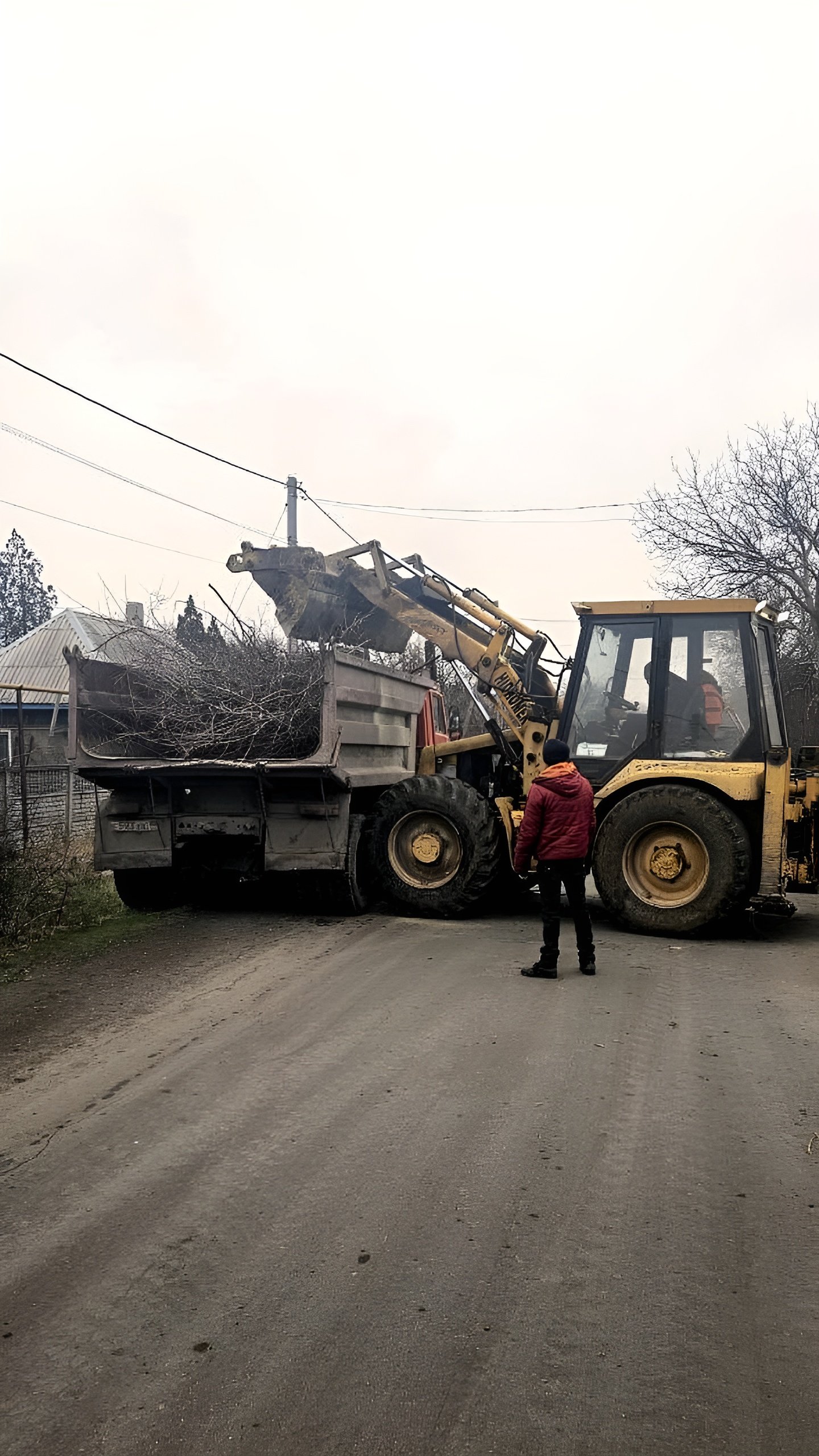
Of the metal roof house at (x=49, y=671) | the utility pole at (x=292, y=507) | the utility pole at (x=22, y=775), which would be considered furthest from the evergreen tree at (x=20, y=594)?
the utility pole at (x=22, y=775)

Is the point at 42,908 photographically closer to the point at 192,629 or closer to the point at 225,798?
the point at 225,798

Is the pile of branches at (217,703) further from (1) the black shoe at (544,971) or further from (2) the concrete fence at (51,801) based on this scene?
(1) the black shoe at (544,971)

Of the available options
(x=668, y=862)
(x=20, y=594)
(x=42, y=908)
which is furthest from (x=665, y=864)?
(x=20, y=594)

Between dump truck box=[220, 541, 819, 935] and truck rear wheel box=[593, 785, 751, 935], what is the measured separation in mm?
11

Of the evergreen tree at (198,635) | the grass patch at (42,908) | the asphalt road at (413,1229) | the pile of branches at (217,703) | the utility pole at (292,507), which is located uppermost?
the utility pole at (292,507)

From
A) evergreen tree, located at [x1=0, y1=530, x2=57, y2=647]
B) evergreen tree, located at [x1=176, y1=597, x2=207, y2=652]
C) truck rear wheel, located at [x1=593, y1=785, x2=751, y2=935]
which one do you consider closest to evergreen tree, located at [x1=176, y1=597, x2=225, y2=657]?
evergreen tree, located at [x1=176, y1=597, x2=207, y2=652]

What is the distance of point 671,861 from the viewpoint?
9102mm

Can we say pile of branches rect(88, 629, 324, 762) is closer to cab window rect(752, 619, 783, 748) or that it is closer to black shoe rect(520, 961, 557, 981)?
black shoe rect(520, 961, 557, 981)

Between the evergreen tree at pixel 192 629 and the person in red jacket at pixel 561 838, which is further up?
the evergreen tree at pixel 192 629

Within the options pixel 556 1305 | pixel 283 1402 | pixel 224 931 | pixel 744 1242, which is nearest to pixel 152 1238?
pixel 283 1402

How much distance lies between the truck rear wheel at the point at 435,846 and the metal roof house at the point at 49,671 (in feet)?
9.10

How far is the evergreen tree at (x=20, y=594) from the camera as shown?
6306 cm

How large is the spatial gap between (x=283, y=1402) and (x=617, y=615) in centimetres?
787

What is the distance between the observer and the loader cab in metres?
9.38
